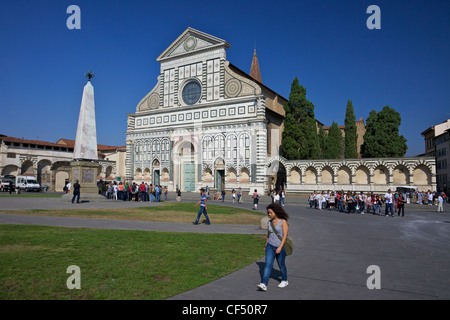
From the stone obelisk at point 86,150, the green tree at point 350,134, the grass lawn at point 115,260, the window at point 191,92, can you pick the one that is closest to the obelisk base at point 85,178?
the stone obelisk at point 86,150

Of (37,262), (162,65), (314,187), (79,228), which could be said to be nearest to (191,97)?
(162,65)

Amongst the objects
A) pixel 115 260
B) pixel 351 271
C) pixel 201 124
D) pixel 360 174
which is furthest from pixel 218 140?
pixel 351 271

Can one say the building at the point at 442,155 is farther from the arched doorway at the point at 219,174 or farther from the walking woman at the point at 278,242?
the walking woman at the point at 278,242

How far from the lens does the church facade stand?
43.0 m

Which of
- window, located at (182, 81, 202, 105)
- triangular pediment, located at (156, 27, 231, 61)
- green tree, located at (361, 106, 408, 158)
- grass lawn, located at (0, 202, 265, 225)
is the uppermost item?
triangular pediment, located at (156, 27, 231, 61)

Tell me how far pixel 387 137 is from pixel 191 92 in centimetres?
2838

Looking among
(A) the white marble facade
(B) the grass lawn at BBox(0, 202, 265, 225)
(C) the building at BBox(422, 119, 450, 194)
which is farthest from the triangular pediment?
(C) the building at BBox(422, 119, 450, 194)

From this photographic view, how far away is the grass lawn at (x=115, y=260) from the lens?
5368 millimetres

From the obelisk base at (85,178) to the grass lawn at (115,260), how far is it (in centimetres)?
1349

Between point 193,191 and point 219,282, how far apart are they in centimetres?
4174

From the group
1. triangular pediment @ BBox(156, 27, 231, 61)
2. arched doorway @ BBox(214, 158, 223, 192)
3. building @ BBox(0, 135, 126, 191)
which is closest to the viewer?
arched doorway @ BBox(214, 158, 223, 192)

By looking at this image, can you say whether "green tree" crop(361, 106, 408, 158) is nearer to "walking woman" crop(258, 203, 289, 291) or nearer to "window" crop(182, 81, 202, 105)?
"window" crop(182, 81, 202, 105)

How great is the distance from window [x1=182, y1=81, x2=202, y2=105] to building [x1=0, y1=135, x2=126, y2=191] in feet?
55.8
